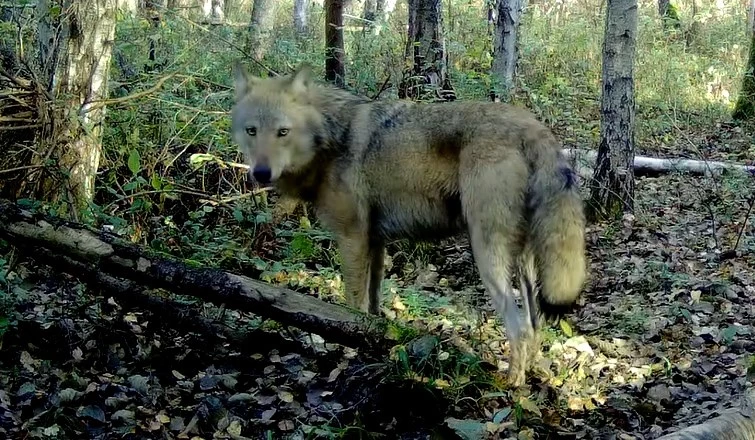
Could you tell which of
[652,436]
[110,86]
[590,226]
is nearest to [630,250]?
[590,226]

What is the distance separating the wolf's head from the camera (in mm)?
5234

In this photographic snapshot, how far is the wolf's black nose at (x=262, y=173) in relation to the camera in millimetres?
5148

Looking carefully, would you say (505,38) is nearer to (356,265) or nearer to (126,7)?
(126,7)

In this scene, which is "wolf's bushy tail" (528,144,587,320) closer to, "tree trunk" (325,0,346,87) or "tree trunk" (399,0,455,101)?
"tree trunk" (399,0,455,101)

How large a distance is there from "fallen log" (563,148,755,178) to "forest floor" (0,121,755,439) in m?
3.13

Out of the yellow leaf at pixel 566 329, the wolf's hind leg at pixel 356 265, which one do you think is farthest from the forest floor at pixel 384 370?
the wolf's hind leg at pixel 356 265

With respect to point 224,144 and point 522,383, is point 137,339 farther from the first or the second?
point 224,144

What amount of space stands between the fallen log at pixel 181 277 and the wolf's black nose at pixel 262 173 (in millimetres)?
748

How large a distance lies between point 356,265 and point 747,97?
1165cm

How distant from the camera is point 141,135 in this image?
779cm

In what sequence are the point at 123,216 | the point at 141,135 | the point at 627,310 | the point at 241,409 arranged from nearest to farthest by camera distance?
the point at 241,409, the point at 627,310, the point at 123,216, the point at 141,135

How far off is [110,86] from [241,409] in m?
4.06

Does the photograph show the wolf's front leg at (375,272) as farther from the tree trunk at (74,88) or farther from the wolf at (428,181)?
the tree trunk at (74,88)

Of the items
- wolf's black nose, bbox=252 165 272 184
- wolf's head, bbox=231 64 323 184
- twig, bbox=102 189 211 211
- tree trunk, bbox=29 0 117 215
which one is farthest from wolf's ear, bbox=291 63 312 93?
tree trunk, bbox=29 0 117 215
